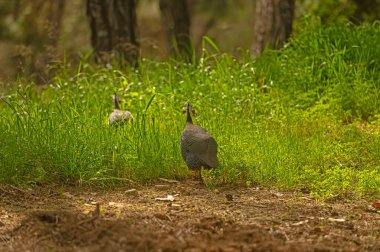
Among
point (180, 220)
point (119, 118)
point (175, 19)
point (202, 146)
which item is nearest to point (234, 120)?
point (119, 118)

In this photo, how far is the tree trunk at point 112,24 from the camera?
36.8 ft

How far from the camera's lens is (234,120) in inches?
310

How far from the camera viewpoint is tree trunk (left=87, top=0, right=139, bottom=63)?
36.8 ft

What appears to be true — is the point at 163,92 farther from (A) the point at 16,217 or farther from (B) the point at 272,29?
(A) the point at 16,217

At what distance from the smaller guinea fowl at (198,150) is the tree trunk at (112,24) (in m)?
4.97

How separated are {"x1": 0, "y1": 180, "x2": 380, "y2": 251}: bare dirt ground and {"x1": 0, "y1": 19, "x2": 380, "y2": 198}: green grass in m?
0.24

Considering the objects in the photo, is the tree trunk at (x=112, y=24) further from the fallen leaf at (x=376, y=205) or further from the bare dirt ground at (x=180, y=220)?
the fallen leaf at (x=376, y=205)

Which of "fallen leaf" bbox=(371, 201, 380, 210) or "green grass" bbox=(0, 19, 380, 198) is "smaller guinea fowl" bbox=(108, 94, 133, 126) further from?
"fallen leaf" bbox=(371, 201, 380, 210)

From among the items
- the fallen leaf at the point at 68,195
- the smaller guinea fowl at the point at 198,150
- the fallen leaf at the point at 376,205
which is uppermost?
the smaller guinea fowl at the point at 198,150

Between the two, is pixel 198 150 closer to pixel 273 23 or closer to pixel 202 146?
pixel 202 146

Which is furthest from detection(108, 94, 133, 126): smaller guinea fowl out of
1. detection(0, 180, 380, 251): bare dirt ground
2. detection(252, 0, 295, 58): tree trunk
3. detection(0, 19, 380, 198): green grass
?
detection(252, 0, 295, 58): tree trunk

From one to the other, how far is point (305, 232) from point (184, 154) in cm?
153

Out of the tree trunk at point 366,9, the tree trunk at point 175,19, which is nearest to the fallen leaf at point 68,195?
the tree trunk at point 175,19

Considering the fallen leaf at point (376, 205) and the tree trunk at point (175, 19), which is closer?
the fallen leaf at point (376, 205)
